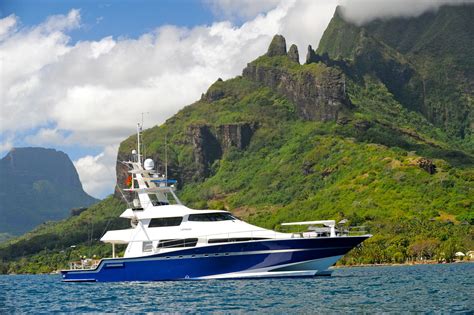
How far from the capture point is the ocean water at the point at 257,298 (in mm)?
40594

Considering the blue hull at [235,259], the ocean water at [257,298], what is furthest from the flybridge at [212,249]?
the ocean water at [257,298]

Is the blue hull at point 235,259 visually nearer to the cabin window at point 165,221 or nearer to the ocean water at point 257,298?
the ocean water at point 257,298

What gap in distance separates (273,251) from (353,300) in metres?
16.0

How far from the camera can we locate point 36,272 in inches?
6905

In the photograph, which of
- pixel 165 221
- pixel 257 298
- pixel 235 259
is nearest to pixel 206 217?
pixel 165 221

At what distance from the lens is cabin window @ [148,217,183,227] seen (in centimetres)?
6138

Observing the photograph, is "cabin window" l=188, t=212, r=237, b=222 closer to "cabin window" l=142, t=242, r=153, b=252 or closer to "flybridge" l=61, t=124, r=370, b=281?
"flybridge" l=61, t=124, r=370, b=281

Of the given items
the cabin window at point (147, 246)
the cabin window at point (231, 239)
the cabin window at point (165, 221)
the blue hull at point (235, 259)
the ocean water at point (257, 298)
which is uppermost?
the cabin window at point (165, 221)

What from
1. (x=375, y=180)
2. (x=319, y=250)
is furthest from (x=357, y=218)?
(x=319, y=250)

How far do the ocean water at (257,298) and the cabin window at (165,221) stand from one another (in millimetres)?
4762

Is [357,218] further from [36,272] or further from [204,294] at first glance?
[204,294]

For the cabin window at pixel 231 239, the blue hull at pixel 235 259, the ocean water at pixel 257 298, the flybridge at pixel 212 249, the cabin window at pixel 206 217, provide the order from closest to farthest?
the ocean water at pixel 257 298 → the blue hull at pixel 235 259 → the flybridge at pixel 212 249 → the cabin window at pixel 231 239 → the cabin window at pixel 206 217

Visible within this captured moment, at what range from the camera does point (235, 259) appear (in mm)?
59250

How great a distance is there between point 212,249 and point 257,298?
14.4 meters
